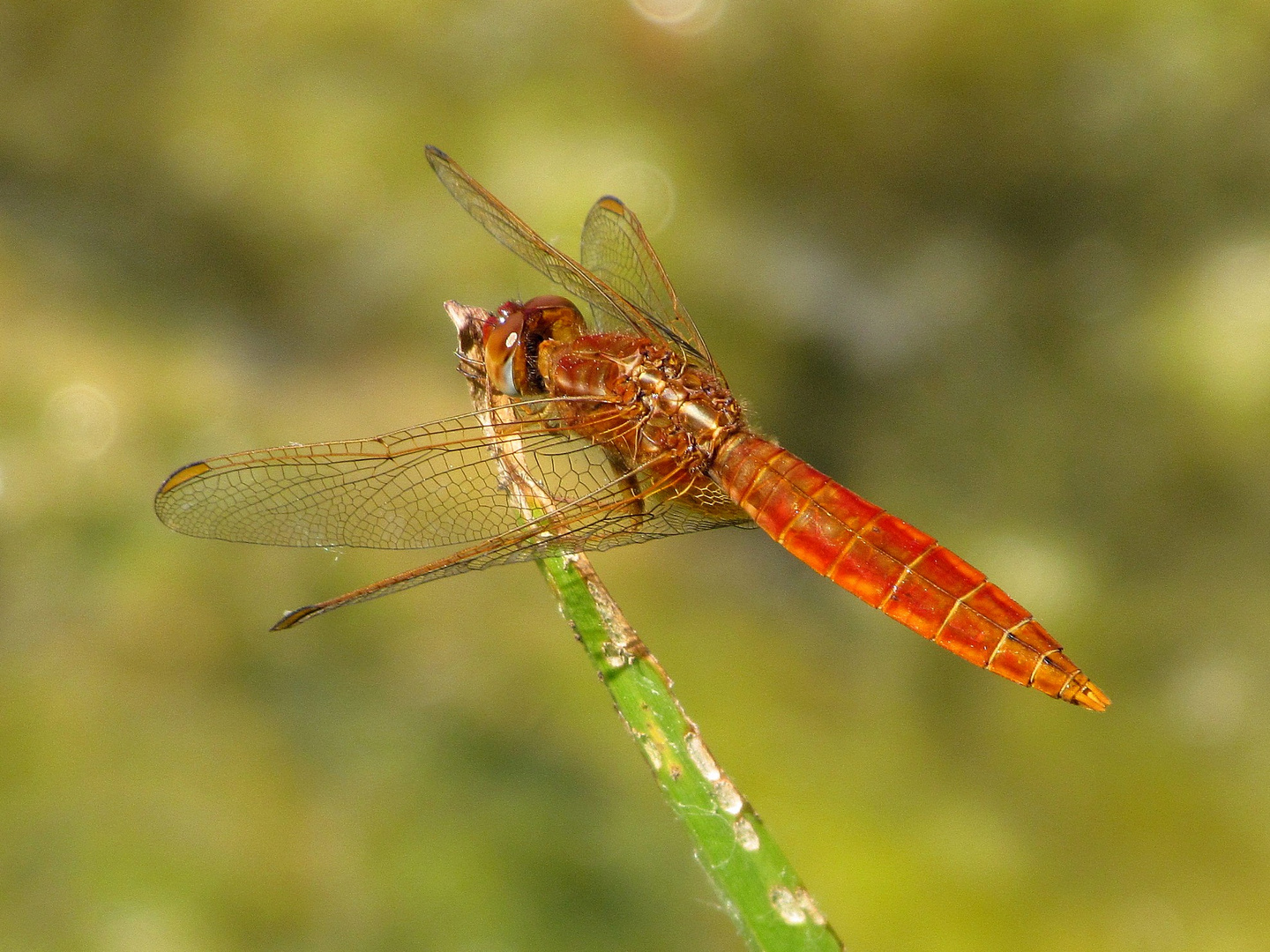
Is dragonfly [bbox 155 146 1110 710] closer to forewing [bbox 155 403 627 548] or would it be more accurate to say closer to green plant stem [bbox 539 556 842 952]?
forewing [bbox 155 403 627 548]

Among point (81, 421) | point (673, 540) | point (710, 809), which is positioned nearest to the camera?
point (710, 809)

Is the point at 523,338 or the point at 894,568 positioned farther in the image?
the point at 523,338

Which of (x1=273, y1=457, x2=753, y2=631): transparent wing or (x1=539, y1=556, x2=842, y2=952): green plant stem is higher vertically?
(x1=273, y1=457, x2=753, y2=631): transparent wing

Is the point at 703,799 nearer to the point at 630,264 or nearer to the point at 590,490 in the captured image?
the point at 590,490

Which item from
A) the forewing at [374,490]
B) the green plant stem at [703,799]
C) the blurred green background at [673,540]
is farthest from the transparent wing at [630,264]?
the green plant stem at [703,799]

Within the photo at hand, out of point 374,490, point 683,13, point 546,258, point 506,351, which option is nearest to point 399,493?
point 374,490

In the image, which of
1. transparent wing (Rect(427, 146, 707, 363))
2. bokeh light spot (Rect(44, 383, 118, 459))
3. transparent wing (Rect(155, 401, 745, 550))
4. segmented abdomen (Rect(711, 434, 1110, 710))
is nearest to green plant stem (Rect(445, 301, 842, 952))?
transparent wing (Rect(155, 401, 745, 550))

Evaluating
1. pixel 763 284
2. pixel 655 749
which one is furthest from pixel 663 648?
pixel 763 284
